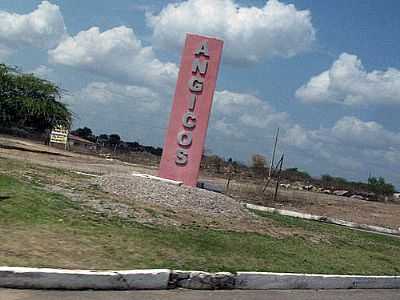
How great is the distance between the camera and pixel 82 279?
7.42 m

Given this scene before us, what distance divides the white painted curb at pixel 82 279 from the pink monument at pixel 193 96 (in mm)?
10368

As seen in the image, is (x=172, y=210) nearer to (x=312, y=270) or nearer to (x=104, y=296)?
(x=312, y=270)

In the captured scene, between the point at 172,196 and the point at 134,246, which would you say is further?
the point at 172,196

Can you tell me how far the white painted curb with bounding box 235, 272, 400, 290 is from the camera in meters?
9.40

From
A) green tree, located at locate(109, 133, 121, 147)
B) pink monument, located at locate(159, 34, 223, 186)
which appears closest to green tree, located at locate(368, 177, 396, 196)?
green tree, located at locate(109, 133, 121, 147)

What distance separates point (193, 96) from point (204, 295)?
34.7ft

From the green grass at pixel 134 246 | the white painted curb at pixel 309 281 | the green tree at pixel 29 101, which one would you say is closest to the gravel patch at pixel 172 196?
the green grass at pixel 134 246

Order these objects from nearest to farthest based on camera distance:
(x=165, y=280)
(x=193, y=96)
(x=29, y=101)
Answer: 1. (x=165, y=280)
2. (x=193, y=96)
3. (x=29, y=101)

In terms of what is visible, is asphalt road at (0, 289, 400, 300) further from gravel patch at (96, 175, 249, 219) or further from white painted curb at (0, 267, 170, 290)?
gravel patch at (96, 175, 249, 219)

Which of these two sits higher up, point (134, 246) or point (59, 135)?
point (59, 135)

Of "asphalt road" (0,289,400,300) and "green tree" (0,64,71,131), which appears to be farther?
"green tree" (0,64,71,131)

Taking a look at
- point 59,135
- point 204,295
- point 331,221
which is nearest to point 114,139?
point 59,135

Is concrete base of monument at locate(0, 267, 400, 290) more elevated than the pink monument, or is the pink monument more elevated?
the pink monument

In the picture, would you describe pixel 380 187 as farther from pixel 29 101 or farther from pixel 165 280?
pixel 165 280
